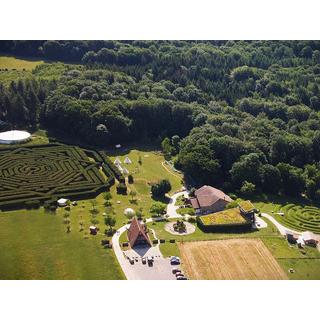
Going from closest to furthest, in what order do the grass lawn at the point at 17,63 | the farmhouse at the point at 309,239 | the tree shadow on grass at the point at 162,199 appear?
the farmhouse at the point at 309,239
the tree shadow on grass at the point at 162,199
the grass lawn at the point at 17,63

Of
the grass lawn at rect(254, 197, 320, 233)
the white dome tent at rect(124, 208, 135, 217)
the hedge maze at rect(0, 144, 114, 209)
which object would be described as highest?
the hedge maze at rect(0, 144, 114, 209)

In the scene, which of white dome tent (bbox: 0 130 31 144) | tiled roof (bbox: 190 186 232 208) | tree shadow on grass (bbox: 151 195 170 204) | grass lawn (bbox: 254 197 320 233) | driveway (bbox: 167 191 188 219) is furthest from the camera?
white dome tent (bbox: 0 130 31 144)

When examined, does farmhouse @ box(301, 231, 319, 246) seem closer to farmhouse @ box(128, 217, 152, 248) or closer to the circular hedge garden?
the circular hedge garden

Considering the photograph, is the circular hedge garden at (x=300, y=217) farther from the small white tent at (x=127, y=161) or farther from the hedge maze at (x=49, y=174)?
the small white tent at (x=127, y=161)

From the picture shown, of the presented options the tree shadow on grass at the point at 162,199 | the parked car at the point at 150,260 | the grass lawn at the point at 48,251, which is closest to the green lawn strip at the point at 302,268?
the parked car at the point at 150,260

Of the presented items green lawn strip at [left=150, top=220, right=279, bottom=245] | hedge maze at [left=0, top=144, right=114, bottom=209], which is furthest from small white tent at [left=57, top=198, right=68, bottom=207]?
green lawn strip at [left=150, top=220, right=279, bottom=245]
